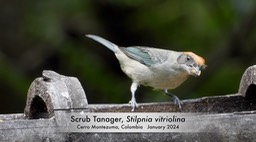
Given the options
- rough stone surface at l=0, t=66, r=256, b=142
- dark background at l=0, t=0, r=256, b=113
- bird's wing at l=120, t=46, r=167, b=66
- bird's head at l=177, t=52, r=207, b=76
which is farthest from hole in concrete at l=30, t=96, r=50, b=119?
dark background at l=0, t=0, r=256, b=113

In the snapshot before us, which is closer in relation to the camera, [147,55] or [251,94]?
[251,94]

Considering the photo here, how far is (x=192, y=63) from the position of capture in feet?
14.6

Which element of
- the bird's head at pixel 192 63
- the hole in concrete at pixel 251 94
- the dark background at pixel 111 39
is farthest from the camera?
the dark background at pixel 111 39

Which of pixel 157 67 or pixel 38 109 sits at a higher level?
pixel 157 67

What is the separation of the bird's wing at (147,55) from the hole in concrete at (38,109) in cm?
154

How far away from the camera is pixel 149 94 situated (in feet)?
23.3

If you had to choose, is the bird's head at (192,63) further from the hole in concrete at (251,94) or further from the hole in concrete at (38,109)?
the hole in concrete at (38,109)

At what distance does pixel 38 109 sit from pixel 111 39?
398 centimetres

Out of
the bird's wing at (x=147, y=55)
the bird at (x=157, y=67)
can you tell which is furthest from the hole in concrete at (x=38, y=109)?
the bird's wing at (x=147, y=55)

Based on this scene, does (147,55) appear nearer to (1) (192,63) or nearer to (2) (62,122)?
(1) (192,63)

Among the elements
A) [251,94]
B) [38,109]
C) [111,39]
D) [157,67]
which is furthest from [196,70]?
[111,39]

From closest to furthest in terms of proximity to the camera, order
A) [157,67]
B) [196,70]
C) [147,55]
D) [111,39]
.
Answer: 1. [196,70]
2. [157,67]
3. [147,55]
4. [111,39]

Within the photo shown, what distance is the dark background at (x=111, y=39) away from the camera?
6805 millimetres

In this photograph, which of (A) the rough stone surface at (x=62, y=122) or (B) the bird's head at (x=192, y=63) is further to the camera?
(B) the bird's head at (x=192, y=63)
